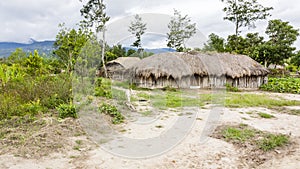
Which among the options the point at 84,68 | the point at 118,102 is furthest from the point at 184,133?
the point at 84,68

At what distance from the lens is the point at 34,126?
445 centimetres

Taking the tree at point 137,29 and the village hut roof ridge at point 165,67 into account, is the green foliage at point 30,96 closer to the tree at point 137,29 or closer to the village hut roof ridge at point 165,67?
the tree at point 137,29

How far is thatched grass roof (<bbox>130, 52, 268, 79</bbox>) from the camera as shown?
41.1 feet

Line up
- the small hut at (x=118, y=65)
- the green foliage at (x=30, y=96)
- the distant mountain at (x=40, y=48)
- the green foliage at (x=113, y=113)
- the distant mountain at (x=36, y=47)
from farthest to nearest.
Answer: the small hut at (x=118, y=65) → the distant mountain at (x=36, y=47) → the distant mountain at (x=40, y=48) → the green foliage at (x=113, y=113) → the green foliage at (x=30, y=96)

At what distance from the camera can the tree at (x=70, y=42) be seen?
411 inches

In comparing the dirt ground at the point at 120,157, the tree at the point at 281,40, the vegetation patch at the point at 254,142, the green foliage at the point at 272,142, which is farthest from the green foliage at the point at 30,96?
the tree at the point at 281,40

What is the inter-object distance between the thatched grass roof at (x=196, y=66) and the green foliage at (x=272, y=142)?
8.23 meters

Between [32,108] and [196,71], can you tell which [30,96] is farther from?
[196,71]

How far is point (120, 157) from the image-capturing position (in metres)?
3.49

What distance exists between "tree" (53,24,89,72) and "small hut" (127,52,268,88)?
12.9 ft

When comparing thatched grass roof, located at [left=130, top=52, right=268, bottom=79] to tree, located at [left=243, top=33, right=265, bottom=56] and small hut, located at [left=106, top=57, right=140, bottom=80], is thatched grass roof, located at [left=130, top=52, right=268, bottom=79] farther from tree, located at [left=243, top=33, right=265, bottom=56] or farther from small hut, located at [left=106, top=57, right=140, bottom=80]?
tree, located at [left=243, top=33, right=265, bottom=56]

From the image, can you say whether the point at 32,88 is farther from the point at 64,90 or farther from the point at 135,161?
the point at 135,161

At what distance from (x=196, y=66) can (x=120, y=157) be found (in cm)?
1056

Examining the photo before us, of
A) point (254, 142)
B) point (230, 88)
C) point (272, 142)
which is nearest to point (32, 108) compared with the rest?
point (254, 142)
